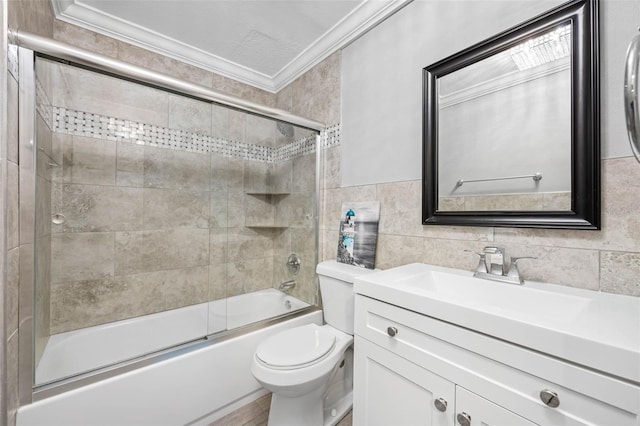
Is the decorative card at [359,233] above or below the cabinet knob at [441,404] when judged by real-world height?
above

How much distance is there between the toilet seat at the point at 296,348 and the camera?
1189mm

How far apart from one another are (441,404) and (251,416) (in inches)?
45.5

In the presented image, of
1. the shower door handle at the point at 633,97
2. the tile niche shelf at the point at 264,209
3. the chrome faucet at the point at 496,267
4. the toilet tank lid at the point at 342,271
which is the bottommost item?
the toilet tank lid at the point at 342,271

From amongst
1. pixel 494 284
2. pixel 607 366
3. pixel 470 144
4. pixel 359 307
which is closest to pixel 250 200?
pixel 359 307

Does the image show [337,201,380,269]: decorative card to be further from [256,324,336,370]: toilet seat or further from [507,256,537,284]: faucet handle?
[507,256,537,284]: faucet handle

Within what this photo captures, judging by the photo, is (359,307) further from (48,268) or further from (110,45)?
(110,45)

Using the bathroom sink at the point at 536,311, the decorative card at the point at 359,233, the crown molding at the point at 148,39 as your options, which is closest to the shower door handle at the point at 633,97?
the bathroom sink at the point at 536,311

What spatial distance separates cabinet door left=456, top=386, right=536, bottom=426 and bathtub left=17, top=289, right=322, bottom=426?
3.62 ft

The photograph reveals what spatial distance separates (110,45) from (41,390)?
1.96 metres

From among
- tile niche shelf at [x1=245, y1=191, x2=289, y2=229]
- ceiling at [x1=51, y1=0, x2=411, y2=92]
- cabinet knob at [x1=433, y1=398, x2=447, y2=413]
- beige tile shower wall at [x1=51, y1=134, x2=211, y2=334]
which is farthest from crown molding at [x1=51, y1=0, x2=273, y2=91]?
cabinet knob at [x1=433, y1=398, x2=447, y2=413]

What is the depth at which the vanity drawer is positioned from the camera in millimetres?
537

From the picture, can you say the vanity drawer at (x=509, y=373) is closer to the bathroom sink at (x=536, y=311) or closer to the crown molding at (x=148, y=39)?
the bathroom sink at (x=536, y=311)

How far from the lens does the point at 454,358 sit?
0.77 m

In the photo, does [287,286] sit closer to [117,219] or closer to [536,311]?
[117,219]
